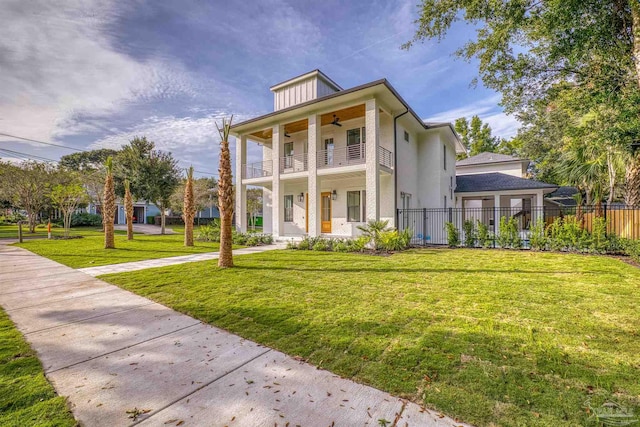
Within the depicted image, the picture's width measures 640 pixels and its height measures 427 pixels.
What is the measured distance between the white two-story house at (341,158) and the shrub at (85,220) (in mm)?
24119

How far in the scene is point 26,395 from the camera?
2344 millimetres

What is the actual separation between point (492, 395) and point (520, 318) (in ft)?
7.50

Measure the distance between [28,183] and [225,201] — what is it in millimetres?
22809

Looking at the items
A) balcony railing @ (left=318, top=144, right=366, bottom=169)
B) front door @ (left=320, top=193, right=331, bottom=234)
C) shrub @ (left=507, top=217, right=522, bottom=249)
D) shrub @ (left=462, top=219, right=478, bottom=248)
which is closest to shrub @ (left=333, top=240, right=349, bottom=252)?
front door @ (left=320, top=193, right=331, bottom=234)

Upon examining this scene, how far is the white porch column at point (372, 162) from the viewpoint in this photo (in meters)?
12.0

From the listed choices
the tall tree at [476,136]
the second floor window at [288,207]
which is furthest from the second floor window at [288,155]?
the tall tree at [476,136]

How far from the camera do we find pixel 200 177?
39500 millimetres

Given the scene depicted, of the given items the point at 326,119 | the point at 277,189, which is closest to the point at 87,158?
the point at 277,189

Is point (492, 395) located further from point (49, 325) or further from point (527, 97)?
point (527, 97)

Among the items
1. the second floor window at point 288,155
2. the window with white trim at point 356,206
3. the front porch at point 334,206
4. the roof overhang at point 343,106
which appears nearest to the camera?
the roof overhang at point 343,106

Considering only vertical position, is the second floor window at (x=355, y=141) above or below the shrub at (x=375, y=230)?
above

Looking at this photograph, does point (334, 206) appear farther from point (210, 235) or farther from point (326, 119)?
point (210, 235)

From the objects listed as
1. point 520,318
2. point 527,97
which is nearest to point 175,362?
point 520,318

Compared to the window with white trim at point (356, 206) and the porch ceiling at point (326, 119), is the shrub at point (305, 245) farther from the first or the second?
the porch ceiling at point (326, 119)
